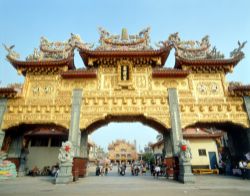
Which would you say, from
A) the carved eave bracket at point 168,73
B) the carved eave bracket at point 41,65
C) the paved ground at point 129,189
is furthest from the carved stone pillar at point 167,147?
the carved eave bracket at point 41,65

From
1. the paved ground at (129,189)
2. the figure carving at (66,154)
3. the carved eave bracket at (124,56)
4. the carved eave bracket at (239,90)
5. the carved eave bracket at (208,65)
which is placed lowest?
the paved ground at (129,189)

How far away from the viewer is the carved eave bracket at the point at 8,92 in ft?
41.2

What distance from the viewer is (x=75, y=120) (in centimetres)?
1212

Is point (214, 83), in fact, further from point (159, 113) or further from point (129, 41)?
point (129, 41)

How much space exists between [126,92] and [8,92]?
337 inches

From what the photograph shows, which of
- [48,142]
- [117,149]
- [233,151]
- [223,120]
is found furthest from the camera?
[117,149]

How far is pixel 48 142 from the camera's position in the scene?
68.3 ft

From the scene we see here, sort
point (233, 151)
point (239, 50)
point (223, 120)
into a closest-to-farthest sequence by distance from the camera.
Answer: point (223, 120), point (239, 50), point (233, 151)

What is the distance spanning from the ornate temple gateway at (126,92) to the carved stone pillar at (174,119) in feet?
0.21

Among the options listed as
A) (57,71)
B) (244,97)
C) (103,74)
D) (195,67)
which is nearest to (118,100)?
(103,74)

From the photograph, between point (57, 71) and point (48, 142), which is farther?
point (48, 142)

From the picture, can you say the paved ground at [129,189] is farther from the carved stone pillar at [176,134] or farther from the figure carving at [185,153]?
the figure carving at [185,153]

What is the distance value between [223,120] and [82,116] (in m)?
9.82

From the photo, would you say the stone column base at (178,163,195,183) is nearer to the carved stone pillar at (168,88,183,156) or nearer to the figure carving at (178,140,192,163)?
the figure carving at (178,140,192,163)
